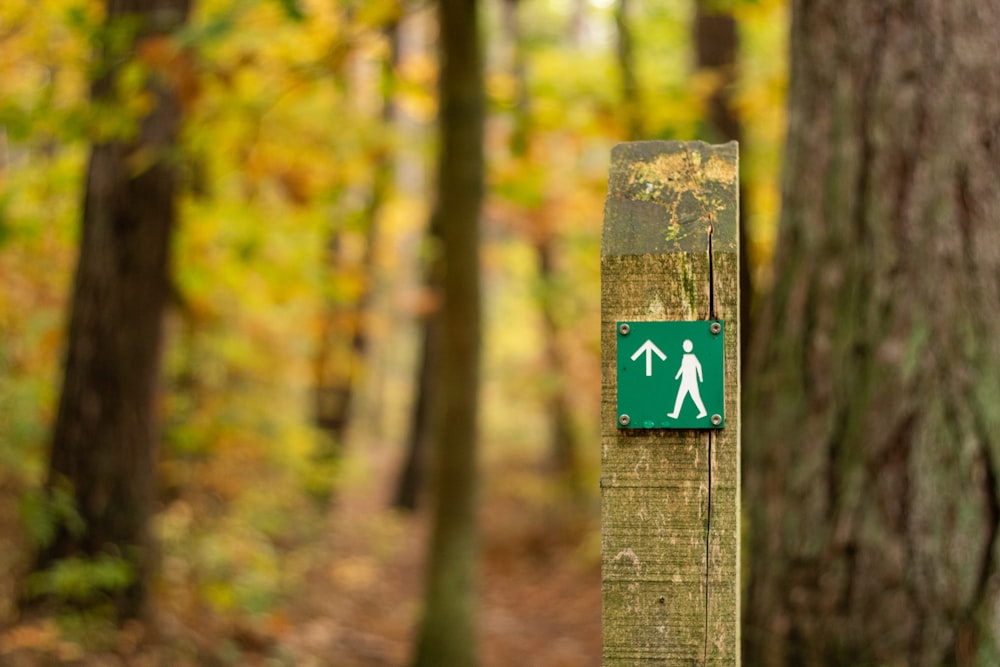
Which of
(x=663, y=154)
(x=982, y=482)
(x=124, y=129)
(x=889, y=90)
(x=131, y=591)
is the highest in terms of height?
(x=124, y=129)

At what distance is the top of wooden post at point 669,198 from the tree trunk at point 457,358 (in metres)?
4.73

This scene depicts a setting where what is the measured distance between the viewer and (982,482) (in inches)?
137

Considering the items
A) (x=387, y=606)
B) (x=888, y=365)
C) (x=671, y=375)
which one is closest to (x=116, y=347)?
(x=888, y=365)

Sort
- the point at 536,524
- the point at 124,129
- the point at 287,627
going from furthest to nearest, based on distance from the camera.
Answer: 1. the point at 536,524
2. the point at 287,627
3. the point at 124,129

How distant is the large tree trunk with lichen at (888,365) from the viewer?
3.51 meters

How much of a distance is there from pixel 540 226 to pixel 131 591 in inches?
354

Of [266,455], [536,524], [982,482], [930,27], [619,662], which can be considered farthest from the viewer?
[536,524]

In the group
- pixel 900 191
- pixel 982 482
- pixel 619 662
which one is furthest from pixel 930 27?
pixel 619 662

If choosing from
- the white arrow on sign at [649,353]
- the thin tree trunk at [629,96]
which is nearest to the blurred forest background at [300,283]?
the thin tree trunk at [629,96]

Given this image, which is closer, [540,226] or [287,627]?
[287,627]

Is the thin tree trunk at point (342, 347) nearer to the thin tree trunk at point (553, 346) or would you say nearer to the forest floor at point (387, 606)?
the forest floor at point (387, 606)

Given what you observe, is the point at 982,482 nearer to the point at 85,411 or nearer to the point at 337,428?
the point at 85,411

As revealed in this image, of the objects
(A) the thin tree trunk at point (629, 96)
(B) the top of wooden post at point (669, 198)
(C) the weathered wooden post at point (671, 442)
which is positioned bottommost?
(C) the weathered wooden post at point (671, 442)

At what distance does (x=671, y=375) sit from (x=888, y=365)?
2.06 metres
